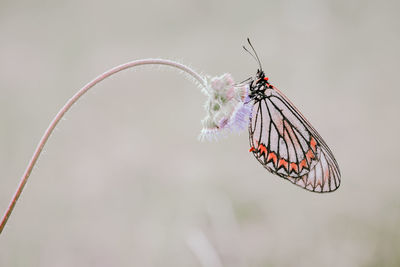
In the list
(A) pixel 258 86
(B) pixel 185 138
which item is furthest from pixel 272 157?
(B) pixel 185 138

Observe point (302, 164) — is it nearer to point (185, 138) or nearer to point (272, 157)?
point (272, 157)

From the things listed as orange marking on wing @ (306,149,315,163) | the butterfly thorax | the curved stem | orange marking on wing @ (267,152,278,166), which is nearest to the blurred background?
orange marking on wing @ (267,152,278,166)

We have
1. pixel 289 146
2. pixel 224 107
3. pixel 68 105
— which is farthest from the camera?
pixel 289 146

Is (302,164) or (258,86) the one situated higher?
(258,86)

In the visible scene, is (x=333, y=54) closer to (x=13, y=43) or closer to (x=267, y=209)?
(x=267, y=209)

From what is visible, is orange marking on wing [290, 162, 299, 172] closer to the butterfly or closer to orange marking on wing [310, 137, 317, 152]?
the butterfly

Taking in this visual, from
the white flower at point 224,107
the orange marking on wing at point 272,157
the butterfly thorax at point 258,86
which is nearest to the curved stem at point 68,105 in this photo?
the white flower at point 224,107

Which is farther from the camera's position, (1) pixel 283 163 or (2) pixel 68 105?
(1) pixel 283 163
